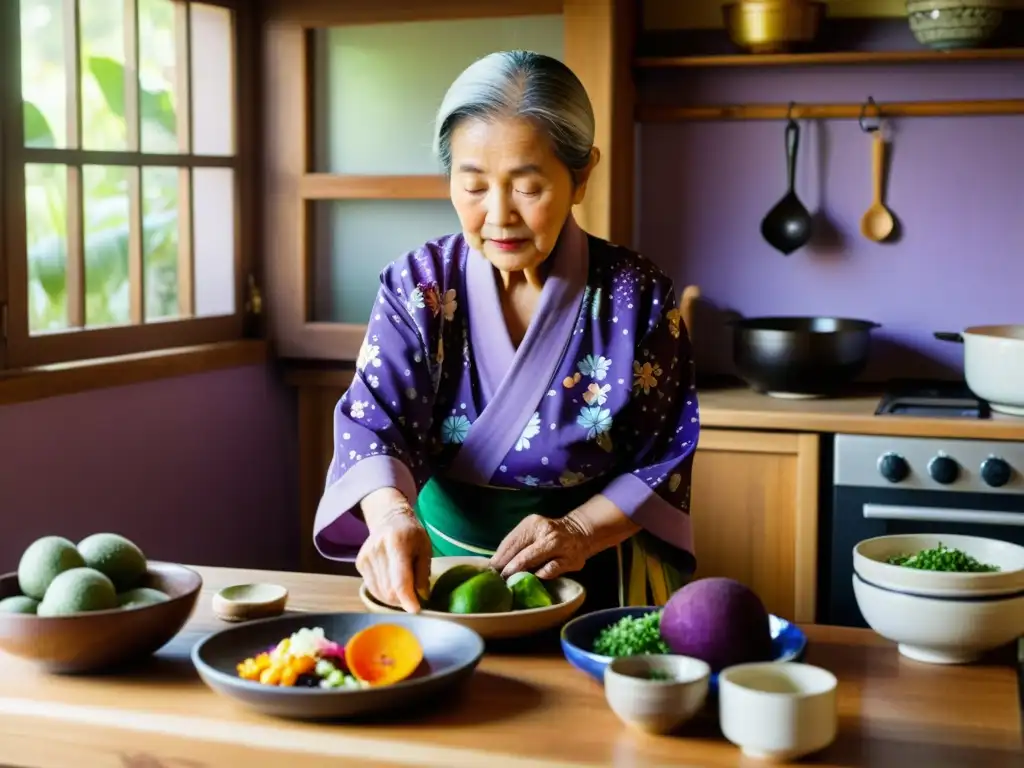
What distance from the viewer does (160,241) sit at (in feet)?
9.77

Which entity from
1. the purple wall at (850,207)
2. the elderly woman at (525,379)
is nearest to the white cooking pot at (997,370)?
the purple wall at (850,207)

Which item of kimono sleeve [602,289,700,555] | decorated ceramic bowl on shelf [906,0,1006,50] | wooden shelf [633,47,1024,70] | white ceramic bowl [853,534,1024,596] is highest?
decorated ceramic bowl on shelf [906,0,1006,50]

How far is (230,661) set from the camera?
53.1 inches

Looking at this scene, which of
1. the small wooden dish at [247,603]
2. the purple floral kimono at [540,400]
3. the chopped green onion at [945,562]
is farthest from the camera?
the purple floral kimono at [540,400]

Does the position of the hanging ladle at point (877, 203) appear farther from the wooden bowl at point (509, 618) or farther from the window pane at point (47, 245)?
the wooden bowl at point (509, 618)

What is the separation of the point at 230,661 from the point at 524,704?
30 centimetres

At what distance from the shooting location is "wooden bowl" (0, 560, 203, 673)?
132cm

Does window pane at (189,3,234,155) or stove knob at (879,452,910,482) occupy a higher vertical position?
window pane at (189,3,234,155)

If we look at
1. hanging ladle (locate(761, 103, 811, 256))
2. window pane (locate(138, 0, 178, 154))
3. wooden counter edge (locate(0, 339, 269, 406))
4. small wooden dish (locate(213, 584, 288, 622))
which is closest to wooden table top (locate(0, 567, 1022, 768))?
small wooden dish (locate(213, 584, 288, 622))

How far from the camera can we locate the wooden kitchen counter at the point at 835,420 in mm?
2686

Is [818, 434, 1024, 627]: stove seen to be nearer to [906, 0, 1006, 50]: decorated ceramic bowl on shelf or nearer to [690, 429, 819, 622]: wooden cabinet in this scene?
[690, 429, 819, 622]: wooden cabinet

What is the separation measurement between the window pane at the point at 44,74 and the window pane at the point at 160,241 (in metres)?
0.31

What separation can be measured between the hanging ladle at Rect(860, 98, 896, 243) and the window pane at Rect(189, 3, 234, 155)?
150 centimetres

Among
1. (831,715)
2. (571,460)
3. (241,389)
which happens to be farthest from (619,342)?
(241,389)
